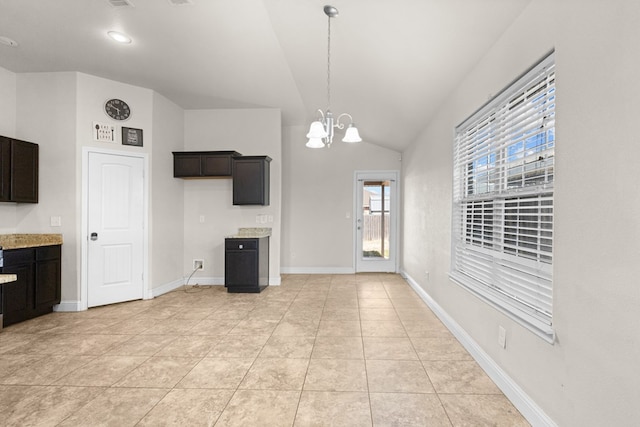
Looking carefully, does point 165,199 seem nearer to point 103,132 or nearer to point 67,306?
point 103,132

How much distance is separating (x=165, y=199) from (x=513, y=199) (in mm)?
4607

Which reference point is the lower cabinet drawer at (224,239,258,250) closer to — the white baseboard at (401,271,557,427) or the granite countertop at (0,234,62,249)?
the granite countertop at (0,234,62,249)

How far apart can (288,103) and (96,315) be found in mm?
3921

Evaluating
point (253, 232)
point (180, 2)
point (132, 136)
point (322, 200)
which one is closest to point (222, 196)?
point (253, 232)

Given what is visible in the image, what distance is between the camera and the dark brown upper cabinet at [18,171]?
361cm

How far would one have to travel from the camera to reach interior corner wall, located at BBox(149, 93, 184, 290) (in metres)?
4.66

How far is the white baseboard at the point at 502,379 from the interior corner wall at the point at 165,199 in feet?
13.1

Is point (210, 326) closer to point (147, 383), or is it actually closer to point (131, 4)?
point (147, 383)

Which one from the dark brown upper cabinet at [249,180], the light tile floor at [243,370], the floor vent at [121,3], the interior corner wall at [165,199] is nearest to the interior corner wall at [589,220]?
the light tile floor at [243,370]

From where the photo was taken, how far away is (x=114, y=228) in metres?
4.28

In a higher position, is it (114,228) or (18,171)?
(18,171)

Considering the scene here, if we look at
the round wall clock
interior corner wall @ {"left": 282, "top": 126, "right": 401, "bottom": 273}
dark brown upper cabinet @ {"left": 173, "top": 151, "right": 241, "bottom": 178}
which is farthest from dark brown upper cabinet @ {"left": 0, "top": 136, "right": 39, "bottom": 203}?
interior corner wall @ {"left": 282, "top": 126, "right": 401, "bottom": 273}

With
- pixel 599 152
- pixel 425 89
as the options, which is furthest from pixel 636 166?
pixel 425 89

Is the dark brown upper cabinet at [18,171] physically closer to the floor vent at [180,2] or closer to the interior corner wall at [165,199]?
the interior corner wall at [165,199]
